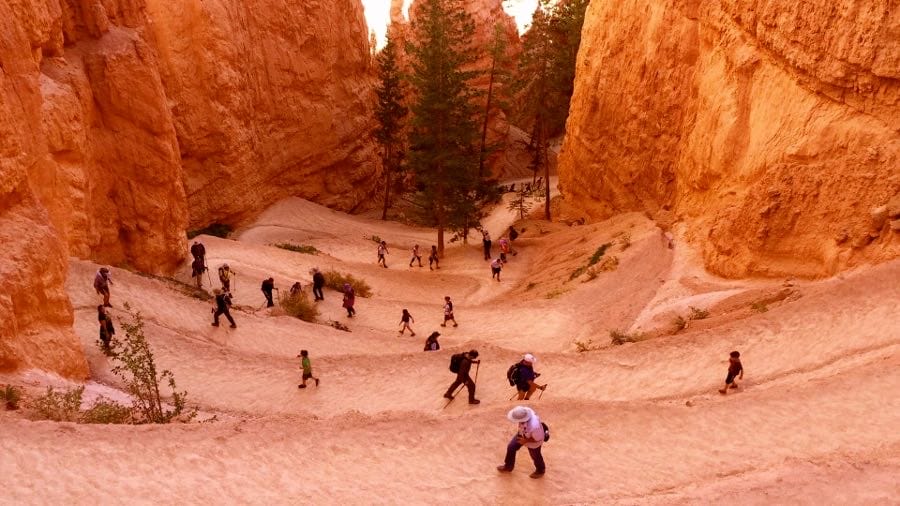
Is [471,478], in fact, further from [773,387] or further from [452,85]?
[452,85]

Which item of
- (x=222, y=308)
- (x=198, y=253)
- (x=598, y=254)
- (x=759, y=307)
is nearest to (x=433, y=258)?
(x=598, y=254)

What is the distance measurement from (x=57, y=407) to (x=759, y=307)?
12.0m

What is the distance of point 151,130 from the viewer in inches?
781

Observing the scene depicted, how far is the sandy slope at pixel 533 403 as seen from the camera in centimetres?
788

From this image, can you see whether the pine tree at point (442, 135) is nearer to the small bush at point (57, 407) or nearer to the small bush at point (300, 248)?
the small bush at point (300, 248)

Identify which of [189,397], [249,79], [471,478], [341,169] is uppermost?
[249,79]

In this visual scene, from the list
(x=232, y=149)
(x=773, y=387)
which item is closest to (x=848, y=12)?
(x=773, y=387)

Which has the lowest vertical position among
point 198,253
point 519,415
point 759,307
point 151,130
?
point 198,253

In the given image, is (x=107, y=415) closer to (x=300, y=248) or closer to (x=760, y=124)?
(x=760, y=124)

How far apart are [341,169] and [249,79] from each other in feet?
22.5

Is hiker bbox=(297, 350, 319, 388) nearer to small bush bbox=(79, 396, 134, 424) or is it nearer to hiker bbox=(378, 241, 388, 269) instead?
small bush bbox=(79, 396, 134, 424)

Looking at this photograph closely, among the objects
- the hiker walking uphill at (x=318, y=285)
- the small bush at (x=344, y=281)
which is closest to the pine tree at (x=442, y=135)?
the small bush at (x=344, y=281)

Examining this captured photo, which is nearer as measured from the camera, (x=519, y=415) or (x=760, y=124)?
(x=519, y=415)

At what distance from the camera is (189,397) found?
12.4m
